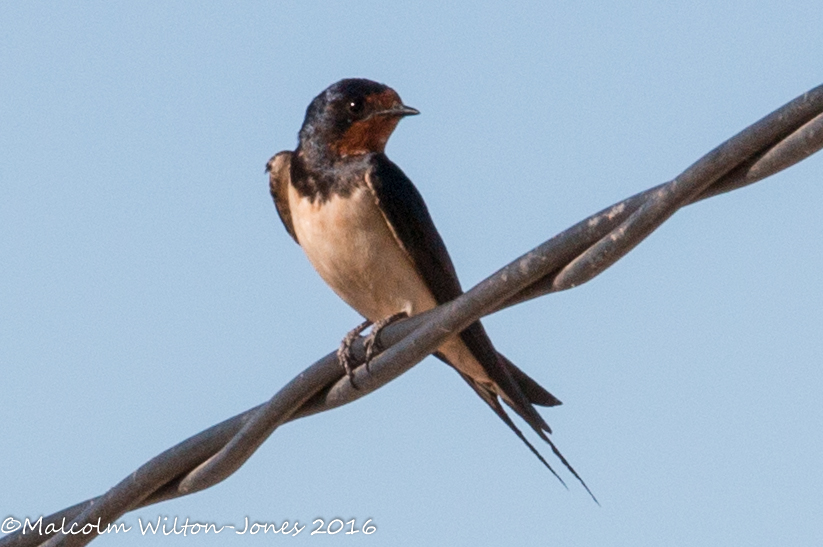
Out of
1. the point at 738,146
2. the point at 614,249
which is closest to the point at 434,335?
the point at 614,249

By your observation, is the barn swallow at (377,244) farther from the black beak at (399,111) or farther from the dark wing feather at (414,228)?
the black beak at (399,111)

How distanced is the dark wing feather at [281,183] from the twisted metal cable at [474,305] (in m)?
2.03

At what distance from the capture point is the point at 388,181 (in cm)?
Answer: 484

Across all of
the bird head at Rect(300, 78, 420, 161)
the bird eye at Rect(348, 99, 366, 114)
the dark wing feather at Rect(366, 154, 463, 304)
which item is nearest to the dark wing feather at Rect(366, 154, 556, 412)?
the dark wing feather at Rect(366, 154, 463, 304)

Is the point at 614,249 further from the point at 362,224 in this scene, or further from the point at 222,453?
the point at 362,224

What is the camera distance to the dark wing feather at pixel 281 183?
5.21 meters

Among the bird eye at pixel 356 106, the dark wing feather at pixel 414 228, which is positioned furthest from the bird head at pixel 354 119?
the dark wing feather at pixel 414 228

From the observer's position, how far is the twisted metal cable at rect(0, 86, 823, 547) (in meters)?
2.43

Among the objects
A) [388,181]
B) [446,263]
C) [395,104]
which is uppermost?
[395,104]

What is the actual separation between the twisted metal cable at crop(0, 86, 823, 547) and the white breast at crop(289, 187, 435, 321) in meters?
1.47

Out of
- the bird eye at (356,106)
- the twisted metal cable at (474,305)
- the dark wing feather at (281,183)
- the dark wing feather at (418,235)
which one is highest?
the bird eye at (356,106)

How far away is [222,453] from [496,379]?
4.61 feet

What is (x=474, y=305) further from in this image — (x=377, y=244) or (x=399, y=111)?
(x=399, y=111)

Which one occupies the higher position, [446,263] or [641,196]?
[446,263]
